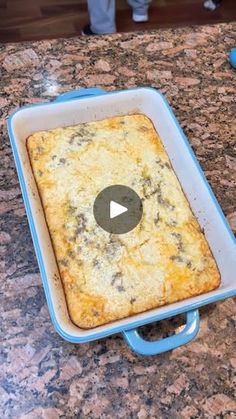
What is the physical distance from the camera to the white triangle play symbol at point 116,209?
2.32 feet

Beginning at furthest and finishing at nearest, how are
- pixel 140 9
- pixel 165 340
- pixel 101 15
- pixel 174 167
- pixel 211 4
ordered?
pixel 211 4 → pixel 140 9 → pixel 101 15 → pixel 174 167 → pixel 165 340

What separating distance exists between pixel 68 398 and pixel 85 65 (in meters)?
0.62

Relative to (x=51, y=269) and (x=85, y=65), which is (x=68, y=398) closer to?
(x=51, y=269)

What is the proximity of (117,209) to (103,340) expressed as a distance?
0.19m

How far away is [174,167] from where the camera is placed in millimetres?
767

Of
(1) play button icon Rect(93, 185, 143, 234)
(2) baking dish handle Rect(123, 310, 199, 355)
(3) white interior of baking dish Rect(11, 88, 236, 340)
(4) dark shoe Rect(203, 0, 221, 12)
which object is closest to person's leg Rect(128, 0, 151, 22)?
(4) dark shoe Rect(203, 0, 221, 12)

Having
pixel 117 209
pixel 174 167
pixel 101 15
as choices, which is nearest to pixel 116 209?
pixel 117 209

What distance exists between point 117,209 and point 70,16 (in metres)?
1.66

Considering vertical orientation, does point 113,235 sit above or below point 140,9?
above

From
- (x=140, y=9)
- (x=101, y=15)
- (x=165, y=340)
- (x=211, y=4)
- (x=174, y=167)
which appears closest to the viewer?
(x=165, y=340)

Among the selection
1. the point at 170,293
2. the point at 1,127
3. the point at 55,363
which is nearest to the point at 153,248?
the point at 170,293

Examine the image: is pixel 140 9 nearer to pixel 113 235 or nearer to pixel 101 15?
pixel 101 15

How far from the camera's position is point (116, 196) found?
2.39 ft

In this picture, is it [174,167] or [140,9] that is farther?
[140,9]
